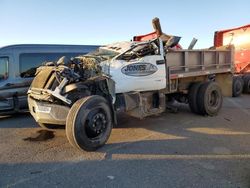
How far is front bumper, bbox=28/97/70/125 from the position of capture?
18.1 ft

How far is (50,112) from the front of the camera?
18.5ft

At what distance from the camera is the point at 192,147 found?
5336 mm

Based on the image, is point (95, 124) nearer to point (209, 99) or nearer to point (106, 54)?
point (106, 54)

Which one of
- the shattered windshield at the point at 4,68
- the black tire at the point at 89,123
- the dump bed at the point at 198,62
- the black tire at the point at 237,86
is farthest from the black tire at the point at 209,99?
the shattered windshield at the point at 4,68

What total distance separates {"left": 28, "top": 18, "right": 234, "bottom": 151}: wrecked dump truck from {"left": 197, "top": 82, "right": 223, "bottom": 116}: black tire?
3cm

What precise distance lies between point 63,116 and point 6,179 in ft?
5.59

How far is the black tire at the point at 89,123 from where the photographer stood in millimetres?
4984

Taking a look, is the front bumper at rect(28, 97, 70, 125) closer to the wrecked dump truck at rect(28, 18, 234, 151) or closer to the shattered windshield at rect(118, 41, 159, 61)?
the wrecked dump truck at rect(28, 18, 234, 151)

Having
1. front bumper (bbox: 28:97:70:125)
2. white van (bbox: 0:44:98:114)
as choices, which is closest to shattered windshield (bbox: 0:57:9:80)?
white van (bbox: 0:44:98:114)

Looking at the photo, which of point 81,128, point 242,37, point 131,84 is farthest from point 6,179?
point 242,37

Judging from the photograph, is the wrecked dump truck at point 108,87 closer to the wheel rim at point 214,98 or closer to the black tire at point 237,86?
the wheel rim at point 214,98

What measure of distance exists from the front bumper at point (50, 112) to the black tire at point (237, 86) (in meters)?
9.58

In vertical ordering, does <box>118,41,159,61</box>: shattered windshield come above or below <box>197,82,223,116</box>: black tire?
above

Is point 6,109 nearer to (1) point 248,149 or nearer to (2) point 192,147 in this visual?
(2) point 192,147
